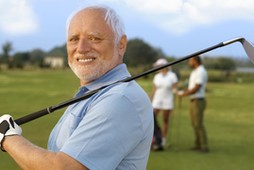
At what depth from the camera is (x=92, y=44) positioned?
219cm

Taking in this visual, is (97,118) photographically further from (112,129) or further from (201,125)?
(201,125)

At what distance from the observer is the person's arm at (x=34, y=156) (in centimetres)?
183

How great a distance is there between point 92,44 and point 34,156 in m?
0.60

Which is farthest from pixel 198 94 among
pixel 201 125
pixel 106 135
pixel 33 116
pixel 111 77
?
pixel 106 135

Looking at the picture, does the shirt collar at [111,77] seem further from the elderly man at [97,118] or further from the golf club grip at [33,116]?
the golf club grip at [33,116]

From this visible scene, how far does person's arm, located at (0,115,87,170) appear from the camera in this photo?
1827 mm

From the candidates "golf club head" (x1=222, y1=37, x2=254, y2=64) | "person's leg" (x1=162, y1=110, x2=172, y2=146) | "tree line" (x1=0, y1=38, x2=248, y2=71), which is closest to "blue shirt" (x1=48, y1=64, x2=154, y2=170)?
"golf club head" (x1=222, y1=37, x2=254, y2=64)

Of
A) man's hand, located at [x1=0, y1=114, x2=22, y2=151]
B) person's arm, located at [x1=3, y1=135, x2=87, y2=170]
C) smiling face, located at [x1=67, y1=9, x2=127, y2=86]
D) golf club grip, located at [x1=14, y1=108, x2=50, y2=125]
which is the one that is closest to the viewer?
person's arm, located at [x1=3, y1=135, x2=87, y2=170]

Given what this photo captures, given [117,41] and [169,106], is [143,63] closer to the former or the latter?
[169,106]

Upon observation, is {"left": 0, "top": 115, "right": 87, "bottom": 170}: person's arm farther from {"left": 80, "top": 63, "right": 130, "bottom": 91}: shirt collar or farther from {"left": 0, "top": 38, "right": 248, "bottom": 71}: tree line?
{"left": 0, "top": 38, "right": 248, "bottom": 71}: tree line

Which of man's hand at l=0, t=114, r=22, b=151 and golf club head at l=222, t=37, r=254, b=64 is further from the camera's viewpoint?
golf club head at l=222, t=37, r=254, b=64

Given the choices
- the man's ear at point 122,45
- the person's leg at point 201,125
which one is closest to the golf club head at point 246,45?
the man's ear at point 122,45

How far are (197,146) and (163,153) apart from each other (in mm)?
781

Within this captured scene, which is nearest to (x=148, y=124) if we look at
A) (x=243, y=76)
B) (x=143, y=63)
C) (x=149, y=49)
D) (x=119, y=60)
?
(x=119, y=60)
